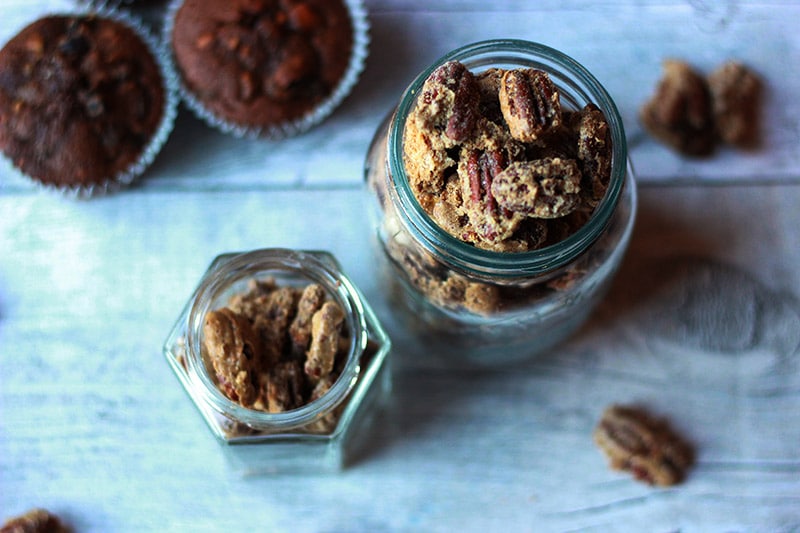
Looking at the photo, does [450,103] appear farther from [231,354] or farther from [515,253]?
[231,354]

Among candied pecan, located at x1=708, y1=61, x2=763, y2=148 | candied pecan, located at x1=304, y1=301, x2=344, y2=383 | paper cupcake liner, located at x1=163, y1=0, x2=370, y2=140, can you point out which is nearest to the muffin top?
paper cupcake liner, located at x1=163, y1=0, x2=370, y2=140

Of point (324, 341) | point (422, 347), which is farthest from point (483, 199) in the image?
point (422, 347)

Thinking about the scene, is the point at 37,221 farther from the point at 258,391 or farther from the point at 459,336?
the point at 459,336

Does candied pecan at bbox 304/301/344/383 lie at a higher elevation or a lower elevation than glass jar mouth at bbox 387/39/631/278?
lower

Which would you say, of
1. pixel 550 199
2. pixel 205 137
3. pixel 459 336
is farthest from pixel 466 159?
pixel 205 137

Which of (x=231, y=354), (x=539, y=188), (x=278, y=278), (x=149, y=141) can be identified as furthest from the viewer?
A: (x=149, y=141)

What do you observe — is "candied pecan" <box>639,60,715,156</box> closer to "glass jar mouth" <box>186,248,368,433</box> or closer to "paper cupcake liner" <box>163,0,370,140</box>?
"paper cupcake liner" <box>163,0,370,140</box>

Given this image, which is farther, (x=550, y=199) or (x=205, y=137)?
(x=205, y=137)
